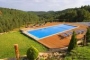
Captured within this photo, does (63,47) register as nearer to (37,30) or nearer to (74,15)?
(37,30)

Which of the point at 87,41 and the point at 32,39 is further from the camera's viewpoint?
the point at 32,39

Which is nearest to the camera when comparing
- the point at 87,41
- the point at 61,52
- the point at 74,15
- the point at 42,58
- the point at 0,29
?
the point at 42,58

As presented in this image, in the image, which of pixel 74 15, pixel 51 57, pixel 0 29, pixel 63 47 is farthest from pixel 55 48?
pixel 0 29

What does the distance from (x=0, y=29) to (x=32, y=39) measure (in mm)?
30155

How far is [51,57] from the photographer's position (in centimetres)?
1146

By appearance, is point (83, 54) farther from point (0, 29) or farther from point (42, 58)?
point (0, 29)

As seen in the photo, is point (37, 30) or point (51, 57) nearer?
point (51, 57)

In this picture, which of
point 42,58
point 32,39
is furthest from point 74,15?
point 42,58

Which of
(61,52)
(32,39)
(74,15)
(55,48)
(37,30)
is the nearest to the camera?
(61,52)

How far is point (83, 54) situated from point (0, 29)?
3690cm

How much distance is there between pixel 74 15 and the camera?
1585 inches

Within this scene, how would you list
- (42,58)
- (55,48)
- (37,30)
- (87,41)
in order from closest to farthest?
(42,58) → (55,48) → (87,41) → (37,30)

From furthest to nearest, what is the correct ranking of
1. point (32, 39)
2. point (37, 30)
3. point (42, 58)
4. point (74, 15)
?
point (74, 15), point (37, 30), point (32, 39), point (42, 58)

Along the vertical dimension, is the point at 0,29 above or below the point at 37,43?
below
